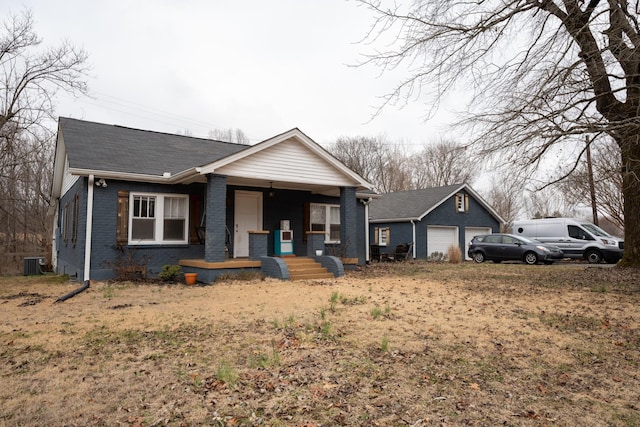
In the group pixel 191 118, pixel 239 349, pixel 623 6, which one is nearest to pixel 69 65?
pixel 239 349

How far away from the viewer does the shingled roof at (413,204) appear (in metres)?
22.0

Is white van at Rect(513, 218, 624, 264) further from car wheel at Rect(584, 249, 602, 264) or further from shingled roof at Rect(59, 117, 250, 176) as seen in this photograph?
shingled roof at Rect(59, 117, 250, 176)

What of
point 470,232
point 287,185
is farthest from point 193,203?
point 470,232

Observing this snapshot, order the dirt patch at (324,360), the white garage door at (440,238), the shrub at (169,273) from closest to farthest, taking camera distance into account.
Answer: the dirt patch at (324,360)
the shrub at (169,273)
the white garage door at (440,238)

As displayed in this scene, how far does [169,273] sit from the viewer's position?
11.3 meters

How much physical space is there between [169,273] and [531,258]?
14.8m

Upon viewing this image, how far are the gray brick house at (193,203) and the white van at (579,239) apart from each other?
12170 mm

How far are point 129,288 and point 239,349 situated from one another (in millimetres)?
6240

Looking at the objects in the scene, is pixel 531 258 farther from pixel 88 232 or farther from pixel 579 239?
pixel 88 232

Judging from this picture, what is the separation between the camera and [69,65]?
14.1 metres

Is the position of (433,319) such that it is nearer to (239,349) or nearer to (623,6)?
(239,349)

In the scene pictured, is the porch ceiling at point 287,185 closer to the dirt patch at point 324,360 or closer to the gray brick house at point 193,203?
the gray brick house at point 193,203

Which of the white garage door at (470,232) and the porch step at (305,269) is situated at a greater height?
the white garage door at (470,232)

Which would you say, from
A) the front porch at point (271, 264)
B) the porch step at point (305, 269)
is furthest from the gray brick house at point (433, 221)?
the porch step at point (305, 269)
